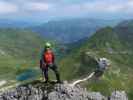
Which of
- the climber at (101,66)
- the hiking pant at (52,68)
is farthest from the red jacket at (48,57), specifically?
the climber at (101,66)

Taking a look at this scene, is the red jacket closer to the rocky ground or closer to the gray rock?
the rocky ground

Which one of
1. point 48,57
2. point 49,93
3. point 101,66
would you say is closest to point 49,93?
point 49,93

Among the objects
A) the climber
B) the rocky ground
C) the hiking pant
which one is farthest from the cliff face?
the climber

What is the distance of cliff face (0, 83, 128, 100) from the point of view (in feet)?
125

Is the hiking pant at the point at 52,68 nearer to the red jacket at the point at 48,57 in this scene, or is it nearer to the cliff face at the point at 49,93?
the red jacket at the point at 48,57

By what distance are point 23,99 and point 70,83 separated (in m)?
5.72

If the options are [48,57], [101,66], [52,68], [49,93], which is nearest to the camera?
[49,93]

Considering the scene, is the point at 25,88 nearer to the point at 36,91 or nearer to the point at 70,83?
the point at 36,91

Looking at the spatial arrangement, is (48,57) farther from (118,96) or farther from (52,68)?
(118,96)

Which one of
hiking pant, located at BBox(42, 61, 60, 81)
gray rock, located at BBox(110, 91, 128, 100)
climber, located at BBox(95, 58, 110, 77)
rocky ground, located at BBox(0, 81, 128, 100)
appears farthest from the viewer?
climber, located at BBox(95, 58, 110, 77)

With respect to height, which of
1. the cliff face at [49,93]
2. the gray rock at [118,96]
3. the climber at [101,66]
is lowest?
the gray rock at [118,96]

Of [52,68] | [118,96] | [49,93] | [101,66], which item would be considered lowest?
[118,96]

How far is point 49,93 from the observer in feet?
125

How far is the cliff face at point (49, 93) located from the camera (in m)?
38.2
